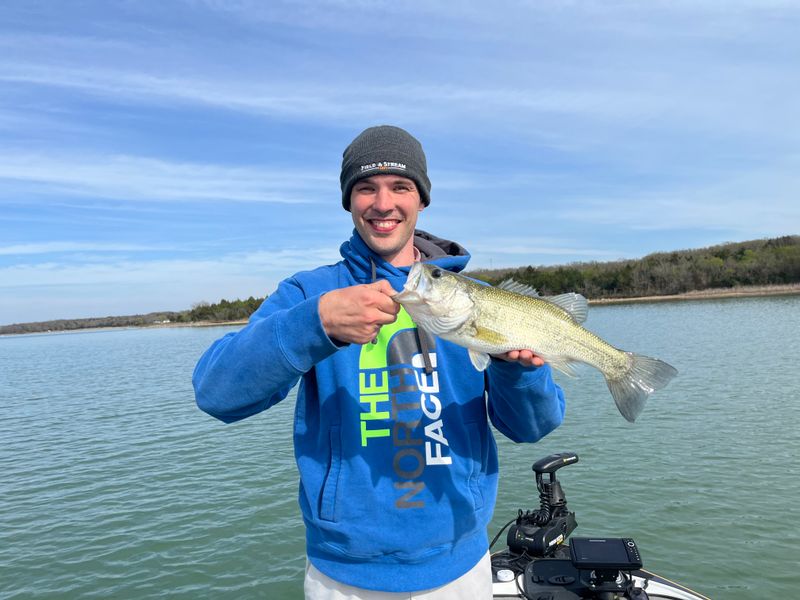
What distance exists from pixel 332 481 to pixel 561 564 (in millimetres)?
3487

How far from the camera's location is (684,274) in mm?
86625

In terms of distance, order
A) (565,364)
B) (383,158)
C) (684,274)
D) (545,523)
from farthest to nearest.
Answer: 1. (684,274)
2. (545,523)
3. (565,364)
4. (383,158)

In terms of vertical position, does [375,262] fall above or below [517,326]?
above

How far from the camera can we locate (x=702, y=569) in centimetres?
809

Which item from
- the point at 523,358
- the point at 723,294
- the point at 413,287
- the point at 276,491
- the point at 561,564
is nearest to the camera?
the point at 413,287

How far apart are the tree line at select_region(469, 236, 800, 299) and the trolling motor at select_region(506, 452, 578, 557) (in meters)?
71.9

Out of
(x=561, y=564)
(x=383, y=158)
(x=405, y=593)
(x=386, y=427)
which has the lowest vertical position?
(x=561, y=564)

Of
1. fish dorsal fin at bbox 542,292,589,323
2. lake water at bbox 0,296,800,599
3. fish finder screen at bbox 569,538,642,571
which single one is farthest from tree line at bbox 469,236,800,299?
fish dorsal fin at bbox 542,292,589,323

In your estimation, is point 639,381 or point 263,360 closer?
point 263,360

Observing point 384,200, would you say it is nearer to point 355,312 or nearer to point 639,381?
point 355,312

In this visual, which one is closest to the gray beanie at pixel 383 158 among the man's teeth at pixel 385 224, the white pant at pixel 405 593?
the man's teeth at pixel 385 224

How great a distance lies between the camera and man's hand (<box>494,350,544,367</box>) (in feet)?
9.32

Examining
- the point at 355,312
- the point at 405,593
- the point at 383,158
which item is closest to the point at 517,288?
the point at 383,158

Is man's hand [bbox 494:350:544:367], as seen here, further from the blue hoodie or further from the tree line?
the tree line
